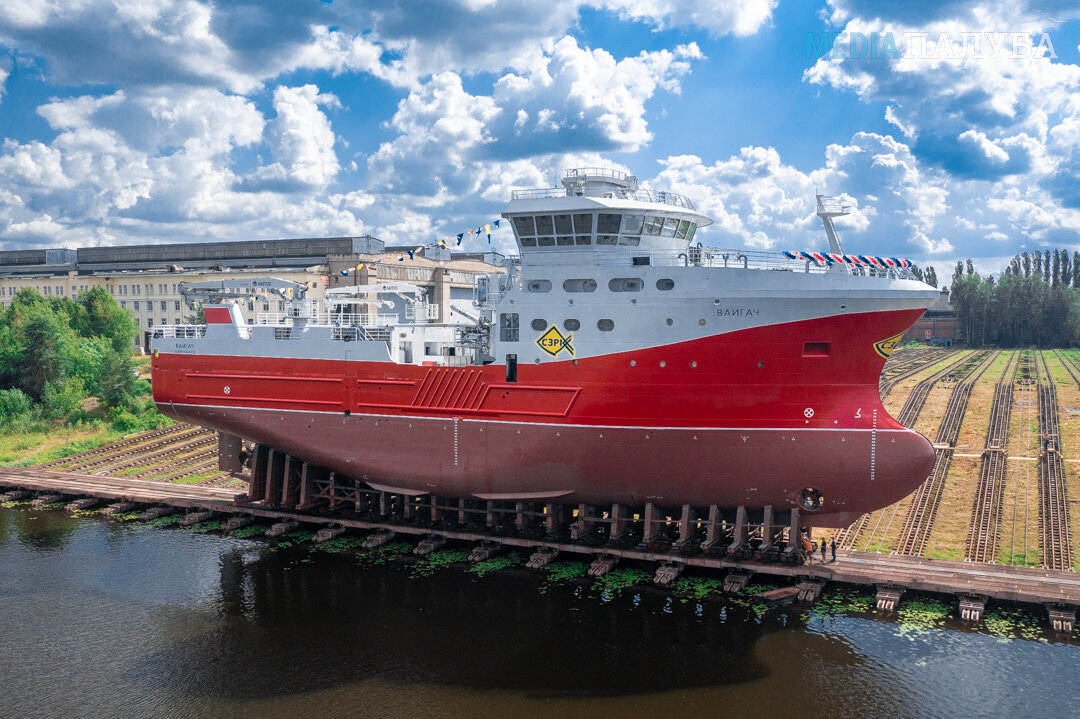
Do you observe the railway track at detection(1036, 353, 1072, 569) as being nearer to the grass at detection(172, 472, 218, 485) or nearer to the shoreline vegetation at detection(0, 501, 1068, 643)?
the shoreline vegetation at detection(0, 501, 1068, 643)

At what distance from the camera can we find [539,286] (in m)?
20.0

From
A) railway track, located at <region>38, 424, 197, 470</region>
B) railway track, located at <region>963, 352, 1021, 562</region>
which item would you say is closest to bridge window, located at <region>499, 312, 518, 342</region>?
railway track, located at <region>963, 352, 1021, 562</region>

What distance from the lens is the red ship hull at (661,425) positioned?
17984mm

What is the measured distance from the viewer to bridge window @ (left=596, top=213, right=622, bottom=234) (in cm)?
1939

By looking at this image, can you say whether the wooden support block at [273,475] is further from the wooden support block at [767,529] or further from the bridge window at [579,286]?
the wooden support block at [767,529]

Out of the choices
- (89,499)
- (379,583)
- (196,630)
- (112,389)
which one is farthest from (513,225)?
(112,389)

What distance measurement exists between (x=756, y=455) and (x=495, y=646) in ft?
24.3

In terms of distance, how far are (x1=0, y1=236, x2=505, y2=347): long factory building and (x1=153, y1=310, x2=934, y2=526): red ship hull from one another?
2890 centimetres

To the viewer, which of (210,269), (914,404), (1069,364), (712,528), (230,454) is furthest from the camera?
(210,269)

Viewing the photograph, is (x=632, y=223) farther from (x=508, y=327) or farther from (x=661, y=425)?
(x=661, y=425)

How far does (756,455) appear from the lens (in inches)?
719

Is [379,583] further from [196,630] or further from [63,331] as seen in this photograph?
[63,331]

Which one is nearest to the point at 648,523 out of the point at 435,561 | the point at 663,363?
the point at 663,363

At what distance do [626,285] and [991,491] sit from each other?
48.4 feet
